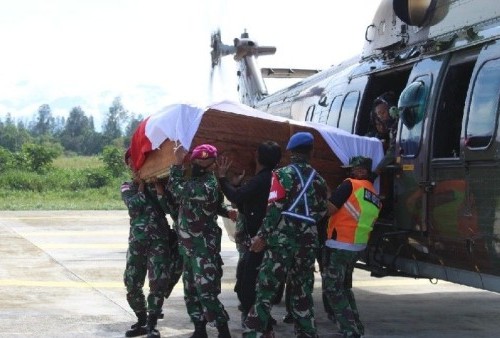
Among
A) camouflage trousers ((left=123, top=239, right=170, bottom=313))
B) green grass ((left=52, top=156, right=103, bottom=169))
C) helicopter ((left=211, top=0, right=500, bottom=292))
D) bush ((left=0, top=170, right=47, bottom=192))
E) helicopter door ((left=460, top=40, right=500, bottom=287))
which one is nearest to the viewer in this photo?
helicopter door ((left=460, top=40, right=500, bottom=287))

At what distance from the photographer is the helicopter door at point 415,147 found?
20.8 feet

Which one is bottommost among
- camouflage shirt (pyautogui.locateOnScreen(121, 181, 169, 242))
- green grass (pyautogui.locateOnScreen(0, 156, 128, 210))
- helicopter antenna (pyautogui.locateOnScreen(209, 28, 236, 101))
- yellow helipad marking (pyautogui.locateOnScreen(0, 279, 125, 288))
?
green grass (pyautogui.locateOnScreen(0, 156, 128, 210))

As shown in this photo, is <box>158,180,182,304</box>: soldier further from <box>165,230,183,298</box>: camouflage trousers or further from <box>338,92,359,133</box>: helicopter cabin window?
<box>338,92,359,133</box>: helicopter cabin window

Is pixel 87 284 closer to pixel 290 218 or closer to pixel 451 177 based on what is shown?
pixel 290 218

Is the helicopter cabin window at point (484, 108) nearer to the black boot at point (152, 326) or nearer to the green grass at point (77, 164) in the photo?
the black boot at point (152, 326)

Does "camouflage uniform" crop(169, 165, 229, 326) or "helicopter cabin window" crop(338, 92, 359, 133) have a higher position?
"helicopter cabin window" crop(338, 92, 359, 133)

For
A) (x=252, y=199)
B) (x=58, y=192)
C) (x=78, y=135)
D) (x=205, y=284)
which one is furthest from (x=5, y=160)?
(x=78, y=135)

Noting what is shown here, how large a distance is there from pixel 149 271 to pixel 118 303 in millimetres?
1916

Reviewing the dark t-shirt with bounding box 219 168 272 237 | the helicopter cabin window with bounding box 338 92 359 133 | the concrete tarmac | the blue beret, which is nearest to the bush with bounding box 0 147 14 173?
the concrete tarmac

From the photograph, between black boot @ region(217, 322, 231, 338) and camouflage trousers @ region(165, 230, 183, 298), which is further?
camouflage trousers @ region(165, 230, 183, 298)

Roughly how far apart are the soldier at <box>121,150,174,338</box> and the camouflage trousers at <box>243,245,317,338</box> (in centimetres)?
122

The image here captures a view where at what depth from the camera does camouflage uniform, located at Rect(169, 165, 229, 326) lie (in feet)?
21.2

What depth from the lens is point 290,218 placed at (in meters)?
A: 5.96

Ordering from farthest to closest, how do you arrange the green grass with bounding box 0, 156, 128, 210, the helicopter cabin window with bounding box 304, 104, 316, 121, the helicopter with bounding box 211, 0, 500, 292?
1. the green grass with bounding box 0, 156, 128, 210
2. the helicopter cabin window with bounding box 304, 104, 316, 121
3. the helicopter with bounding box 211, 0, 500, 292
